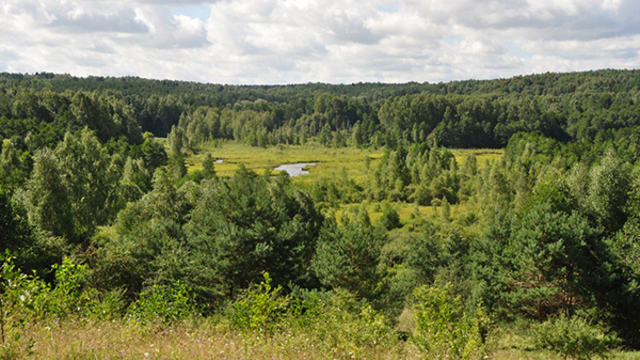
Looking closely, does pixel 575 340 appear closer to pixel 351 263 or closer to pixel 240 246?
pixel 351 263

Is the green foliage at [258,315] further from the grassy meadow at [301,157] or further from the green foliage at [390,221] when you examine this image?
the grassy meadow at [301,157]

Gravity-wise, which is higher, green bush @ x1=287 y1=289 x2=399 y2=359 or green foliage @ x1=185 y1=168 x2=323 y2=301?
green bush @ x1=287 y1=289 x2=399 y2=359

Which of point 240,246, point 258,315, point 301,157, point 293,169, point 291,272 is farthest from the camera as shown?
point 301,157

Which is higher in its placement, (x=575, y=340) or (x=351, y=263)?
(x=351, y=263)

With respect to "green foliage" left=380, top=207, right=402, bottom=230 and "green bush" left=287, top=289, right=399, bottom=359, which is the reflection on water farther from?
"green bush" left=287, top=289, right=399, bottom=359

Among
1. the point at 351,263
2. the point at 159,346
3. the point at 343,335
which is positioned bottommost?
the point at 351,263

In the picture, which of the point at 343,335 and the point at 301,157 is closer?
the point at 343,335

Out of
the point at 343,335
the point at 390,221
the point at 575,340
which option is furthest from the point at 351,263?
the point at 390,221

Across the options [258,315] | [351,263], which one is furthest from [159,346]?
[351,263]

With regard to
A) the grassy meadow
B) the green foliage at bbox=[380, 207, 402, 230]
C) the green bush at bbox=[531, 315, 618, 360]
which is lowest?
the green foliage at bbox=[380, 207, 402, 230]

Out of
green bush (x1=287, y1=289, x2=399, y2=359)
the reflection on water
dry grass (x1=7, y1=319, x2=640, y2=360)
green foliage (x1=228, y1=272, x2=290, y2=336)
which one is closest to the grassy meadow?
the reflection on water

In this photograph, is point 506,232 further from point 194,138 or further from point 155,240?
point 194,138

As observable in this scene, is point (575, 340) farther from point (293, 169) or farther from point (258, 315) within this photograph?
point (293, 169)

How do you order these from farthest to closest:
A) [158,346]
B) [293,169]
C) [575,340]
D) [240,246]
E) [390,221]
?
1. [293,169]
2. [390,221]
3. [240,246]
4. [575,340]
5. [158,346]
